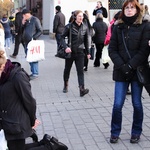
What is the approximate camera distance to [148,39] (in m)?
4.46

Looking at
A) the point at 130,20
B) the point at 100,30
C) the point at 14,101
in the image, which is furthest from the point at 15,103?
the point at 100,30

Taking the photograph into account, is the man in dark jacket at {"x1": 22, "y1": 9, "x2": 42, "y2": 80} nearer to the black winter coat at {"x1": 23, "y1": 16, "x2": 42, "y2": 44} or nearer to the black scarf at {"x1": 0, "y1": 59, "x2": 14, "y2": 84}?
the black winter coat at {"x1": 23, "y1": 16, "x2": 42, "y2": 44}

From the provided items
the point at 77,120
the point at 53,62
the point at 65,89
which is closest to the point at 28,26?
the point at 65,89

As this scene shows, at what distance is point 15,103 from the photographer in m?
3.52

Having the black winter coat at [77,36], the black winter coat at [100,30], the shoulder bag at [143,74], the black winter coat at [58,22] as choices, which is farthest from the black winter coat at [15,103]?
the black winter coat at [58,22]

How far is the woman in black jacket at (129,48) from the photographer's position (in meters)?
4.47

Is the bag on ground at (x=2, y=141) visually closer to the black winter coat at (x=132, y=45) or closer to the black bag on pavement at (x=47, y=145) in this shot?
the black bag on pavement at (x=47, y=145)

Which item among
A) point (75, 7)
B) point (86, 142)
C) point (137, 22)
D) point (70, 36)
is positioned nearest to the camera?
point (137, 22)

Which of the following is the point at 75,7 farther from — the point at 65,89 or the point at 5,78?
the point at 5,78

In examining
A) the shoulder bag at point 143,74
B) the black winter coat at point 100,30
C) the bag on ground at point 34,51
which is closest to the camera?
the shoulder bag at point 143,74

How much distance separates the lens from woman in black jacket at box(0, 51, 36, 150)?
11.4 feet

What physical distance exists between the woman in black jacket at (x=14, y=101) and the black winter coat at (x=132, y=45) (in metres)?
1.47

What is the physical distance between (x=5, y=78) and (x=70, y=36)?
13.3 feet

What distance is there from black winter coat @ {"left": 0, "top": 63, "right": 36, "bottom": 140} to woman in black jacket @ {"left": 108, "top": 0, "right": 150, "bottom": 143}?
58.1 inches
